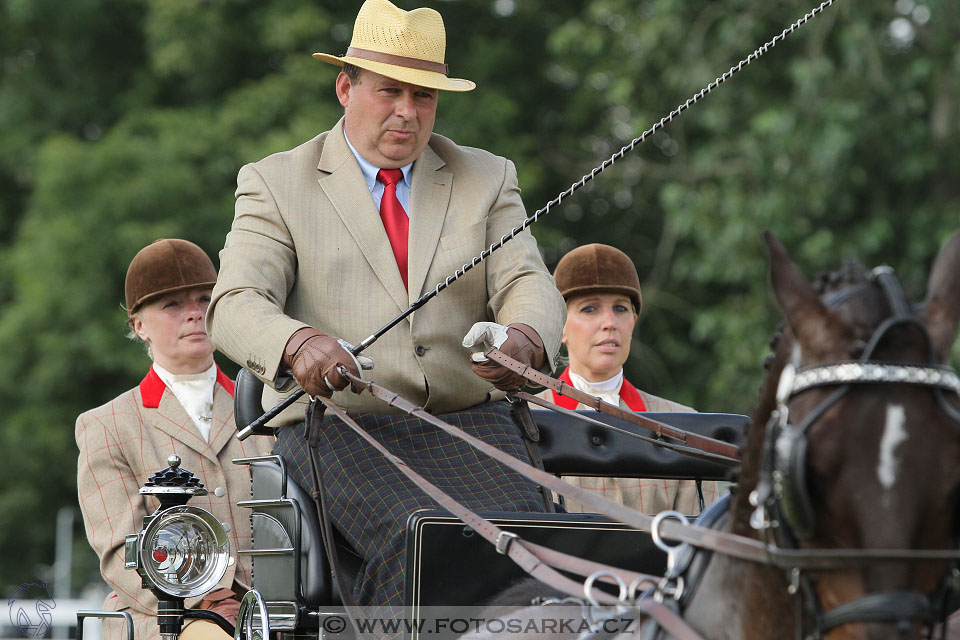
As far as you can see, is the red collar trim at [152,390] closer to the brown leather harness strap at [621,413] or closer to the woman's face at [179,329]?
the woman's face at [179,329]

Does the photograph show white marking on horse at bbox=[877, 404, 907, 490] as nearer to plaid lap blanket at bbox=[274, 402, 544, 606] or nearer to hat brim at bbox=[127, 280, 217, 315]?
plaid lap blanket at bbox=[274, 402, 544, 606]

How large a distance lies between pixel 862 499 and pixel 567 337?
3874mm

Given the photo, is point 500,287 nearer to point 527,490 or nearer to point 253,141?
point 527,490

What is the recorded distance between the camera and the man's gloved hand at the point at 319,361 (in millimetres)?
3441

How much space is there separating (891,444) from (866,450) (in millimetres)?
36

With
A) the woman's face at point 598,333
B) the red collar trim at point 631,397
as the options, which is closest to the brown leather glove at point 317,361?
the woman's face at point 598,333

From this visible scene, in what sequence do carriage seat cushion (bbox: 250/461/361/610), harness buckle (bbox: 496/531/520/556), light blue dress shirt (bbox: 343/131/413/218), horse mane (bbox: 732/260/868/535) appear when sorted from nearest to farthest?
horse mane (bbox: 732/260/868/535) < harness buckle (bbox: 496/531/520/556) < carriage seat cushion (bbox: 250/461/361/610) < light blue dress shirt (bbox: 343/131/413/218)

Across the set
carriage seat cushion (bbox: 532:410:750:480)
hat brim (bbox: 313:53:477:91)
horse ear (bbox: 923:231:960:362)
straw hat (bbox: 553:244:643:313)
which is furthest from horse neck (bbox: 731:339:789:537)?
straw hat (bbox: 553:244:643:313)

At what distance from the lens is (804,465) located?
2.10 meters

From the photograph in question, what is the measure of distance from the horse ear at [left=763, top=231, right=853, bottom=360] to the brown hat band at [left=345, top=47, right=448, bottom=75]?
195 centimetres

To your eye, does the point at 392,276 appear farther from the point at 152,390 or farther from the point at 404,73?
the point at 152,390

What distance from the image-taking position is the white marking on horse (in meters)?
2.08

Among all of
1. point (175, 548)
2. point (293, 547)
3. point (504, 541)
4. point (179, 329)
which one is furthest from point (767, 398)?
point (179, 329)

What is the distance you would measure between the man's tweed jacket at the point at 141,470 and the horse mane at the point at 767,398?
281cm
